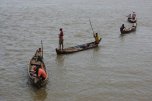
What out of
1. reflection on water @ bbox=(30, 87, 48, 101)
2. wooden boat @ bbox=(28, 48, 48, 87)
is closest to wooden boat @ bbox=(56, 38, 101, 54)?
wooden boat @ bbox=(28, 48, 48, 87)

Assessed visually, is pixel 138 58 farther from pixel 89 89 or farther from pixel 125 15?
pixel 125 15

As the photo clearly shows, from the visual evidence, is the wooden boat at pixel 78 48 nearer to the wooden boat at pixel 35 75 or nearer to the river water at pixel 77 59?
the river water at pixel 77 59

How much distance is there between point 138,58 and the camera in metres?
21.7

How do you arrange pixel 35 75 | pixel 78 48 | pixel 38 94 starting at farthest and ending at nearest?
pixel 78 48 → pixel 35 75 → pixel 38 94

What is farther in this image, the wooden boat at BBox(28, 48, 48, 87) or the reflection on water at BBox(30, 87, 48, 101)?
the wooden boat at BBox(28, 48, 48, 87)

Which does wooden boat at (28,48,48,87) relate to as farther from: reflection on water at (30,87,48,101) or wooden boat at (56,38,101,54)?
wooden boat at (56,38,101,54)

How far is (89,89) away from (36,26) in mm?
16684

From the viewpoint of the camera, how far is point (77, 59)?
69.2 feet

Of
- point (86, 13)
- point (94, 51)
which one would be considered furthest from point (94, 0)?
point (94, 51)

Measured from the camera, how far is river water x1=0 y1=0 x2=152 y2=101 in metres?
15.8

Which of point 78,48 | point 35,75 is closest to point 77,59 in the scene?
point 78,48

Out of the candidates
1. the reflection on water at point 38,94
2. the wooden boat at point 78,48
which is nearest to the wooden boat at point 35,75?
the reflection on water at point 38,94

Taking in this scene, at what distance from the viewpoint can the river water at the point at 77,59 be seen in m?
15.8

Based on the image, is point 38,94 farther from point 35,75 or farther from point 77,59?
point 77,59
